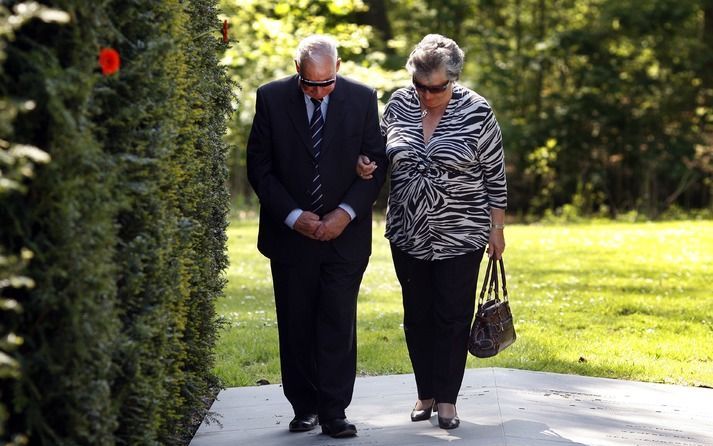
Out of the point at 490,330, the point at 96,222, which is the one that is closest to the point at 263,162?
the point at 490,330

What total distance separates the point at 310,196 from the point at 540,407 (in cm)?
171

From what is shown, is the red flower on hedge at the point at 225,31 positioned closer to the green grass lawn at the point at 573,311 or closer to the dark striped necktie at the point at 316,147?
the dark striped necktie at the point at 316,147

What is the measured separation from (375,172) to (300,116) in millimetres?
475

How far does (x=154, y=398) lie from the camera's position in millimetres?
4254

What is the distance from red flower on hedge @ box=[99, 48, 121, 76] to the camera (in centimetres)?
350

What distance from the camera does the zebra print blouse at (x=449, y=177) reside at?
18.5ft

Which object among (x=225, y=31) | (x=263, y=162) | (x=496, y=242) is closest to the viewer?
(x=263, y=162)

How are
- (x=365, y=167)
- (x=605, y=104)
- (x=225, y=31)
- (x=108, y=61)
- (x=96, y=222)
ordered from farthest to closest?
(x=605, y=104)
(x=225, y=31)
(x=365, y=167)
(x=108, y=61)
(x=96, y=222)

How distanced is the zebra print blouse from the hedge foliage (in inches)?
45.5

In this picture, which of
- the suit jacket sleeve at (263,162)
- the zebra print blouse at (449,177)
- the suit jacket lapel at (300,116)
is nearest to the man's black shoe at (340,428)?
the zebra print blouse at (449,177)

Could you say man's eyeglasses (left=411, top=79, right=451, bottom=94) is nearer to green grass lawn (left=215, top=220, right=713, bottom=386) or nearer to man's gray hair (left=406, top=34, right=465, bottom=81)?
man's gray hair (left=406, top=34, right=465, bottom=81)

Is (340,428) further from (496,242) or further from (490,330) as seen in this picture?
(496,242)

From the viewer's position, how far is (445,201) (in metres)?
5.71

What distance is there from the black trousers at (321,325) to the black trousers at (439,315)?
1.07 feet
